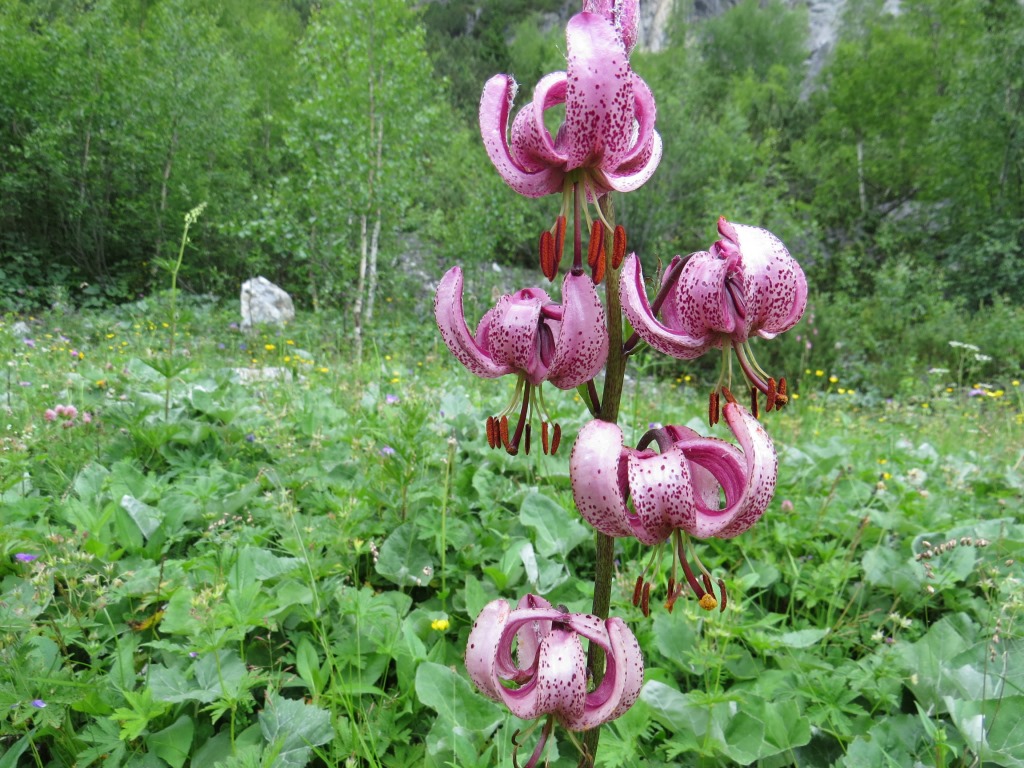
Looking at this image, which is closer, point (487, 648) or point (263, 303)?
point (487, 648)

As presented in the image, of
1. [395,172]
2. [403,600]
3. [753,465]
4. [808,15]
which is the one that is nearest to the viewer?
[753,465]

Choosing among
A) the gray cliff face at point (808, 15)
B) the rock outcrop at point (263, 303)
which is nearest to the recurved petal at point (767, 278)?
the rock outcrop at point (263, 303)

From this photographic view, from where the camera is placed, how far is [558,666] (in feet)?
2.15

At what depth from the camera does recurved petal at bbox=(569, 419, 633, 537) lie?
60 centimetres

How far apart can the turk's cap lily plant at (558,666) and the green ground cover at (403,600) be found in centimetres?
36

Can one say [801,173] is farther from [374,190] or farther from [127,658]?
[127,658]

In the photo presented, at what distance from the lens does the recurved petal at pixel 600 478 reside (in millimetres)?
605

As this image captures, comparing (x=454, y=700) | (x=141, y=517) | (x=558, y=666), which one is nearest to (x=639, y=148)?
(x=558, y=666)

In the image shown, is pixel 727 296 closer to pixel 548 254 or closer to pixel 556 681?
pixel 548 254

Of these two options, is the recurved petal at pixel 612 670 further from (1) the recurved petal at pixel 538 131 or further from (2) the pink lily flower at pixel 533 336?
(1) the recurved petal at pixel 538 131

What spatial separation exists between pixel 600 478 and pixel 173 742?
93 centimetres

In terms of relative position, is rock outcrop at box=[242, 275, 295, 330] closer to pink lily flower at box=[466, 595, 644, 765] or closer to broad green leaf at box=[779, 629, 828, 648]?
broad green leaf at box=[779, 629, 828, 648]

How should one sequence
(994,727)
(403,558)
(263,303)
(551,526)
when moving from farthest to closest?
(263,303) → (551,526) → (403,558) → (994,727)

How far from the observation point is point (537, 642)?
0.73m
